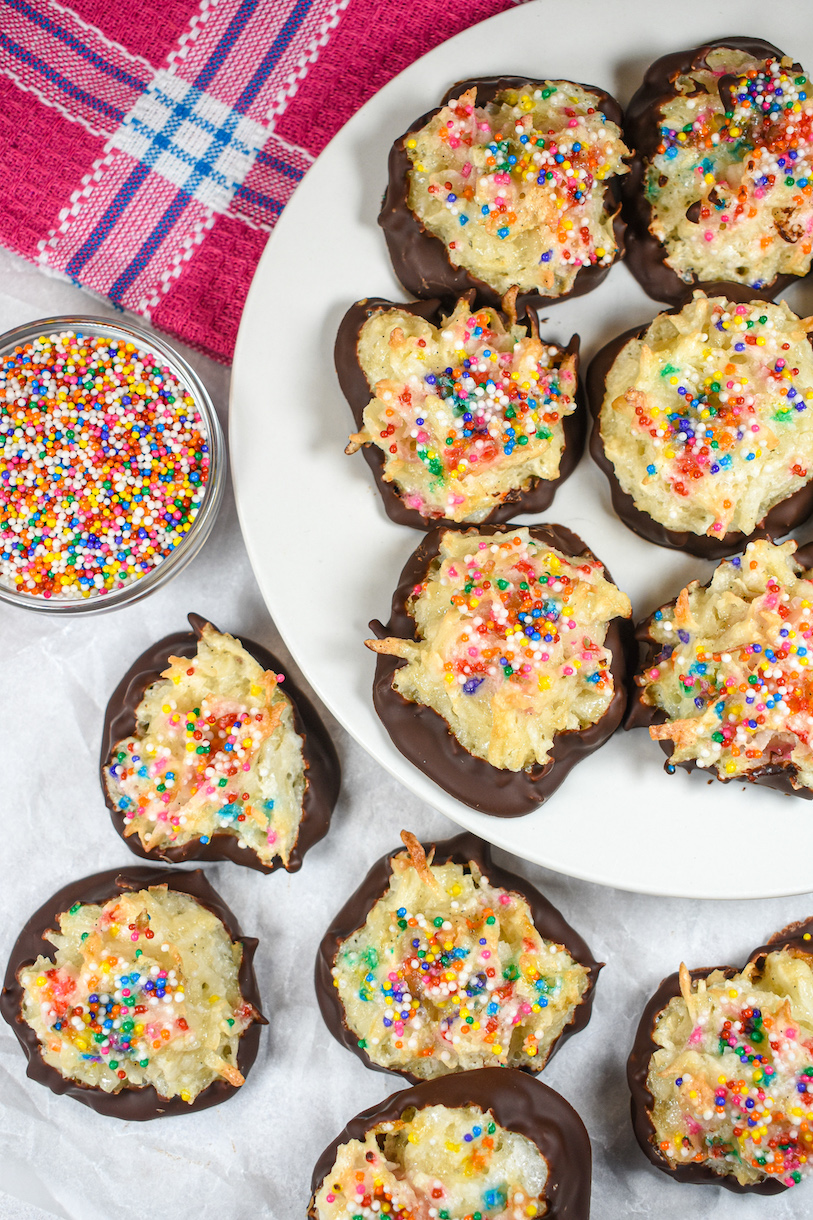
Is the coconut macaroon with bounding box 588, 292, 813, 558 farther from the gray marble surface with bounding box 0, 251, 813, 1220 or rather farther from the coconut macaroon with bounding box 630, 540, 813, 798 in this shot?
the gray marble surface with bounding box 0, 251, 813, 1220

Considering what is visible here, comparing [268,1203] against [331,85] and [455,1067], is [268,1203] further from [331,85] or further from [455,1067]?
[331,85]

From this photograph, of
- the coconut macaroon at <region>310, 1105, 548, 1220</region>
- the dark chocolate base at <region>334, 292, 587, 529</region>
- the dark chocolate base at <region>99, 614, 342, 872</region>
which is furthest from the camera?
the dark chocolate base at <region>99, 614, 342, 872</region>

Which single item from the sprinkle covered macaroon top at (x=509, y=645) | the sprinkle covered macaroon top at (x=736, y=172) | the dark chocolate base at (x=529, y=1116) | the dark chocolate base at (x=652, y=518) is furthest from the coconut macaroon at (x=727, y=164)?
the dark chocolate base at (x=529, y=1116)

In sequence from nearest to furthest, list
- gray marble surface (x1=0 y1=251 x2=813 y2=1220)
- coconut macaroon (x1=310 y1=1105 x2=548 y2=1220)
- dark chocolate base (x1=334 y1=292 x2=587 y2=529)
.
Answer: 1. coconut macaroon (x1=310 y1=1105 x2=548 y2=1220)
2. dark chocolate base (x1=334 y1=292 x2=587 y2=529)
3. gray marble surface (x1=0 y1=251 x2=813 y2=1220)

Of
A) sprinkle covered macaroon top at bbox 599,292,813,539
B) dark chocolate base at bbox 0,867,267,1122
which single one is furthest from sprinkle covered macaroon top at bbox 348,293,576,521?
dark chocolate base at bbox 0,867,267,1122

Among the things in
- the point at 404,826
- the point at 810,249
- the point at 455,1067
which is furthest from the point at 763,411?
the point at 455,1067

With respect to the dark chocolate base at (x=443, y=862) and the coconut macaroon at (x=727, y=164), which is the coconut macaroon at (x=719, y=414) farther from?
the dark chocolate base at (x=443, y=862)

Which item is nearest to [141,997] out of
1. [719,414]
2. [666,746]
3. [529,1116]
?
[529,1116]
